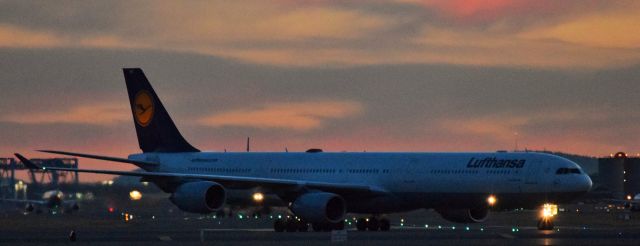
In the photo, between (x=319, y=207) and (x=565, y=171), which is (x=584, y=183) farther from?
(x=319, y=207)

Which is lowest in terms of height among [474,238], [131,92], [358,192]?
[474,238]

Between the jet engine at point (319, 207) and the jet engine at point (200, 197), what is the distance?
362cm

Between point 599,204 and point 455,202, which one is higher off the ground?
point 599,204

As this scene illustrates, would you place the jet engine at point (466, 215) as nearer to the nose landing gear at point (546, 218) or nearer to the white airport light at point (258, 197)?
the nose landing gear at point (546, 218)

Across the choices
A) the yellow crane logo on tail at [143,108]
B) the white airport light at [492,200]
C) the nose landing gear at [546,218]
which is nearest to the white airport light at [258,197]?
the yellow crane logo on tail at [143,108]

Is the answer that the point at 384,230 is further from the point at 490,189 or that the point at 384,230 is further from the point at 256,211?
the point at 256,211

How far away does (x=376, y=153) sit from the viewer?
68562 mm

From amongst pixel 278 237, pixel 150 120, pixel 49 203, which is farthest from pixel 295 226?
pixel 49 203

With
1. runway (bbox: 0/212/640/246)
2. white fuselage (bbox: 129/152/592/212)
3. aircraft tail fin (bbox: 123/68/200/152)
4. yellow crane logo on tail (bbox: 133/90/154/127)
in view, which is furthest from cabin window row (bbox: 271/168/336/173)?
yellow crane logo on tail (bbox: 133/90/154/127)

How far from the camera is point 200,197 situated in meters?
63.8

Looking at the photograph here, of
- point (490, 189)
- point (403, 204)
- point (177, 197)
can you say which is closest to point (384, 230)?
point (403, 204)

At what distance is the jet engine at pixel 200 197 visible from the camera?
63.9 metres

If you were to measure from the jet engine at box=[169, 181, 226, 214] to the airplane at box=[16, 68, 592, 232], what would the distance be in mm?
47

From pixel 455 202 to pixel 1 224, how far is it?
2673cm
